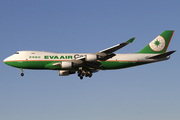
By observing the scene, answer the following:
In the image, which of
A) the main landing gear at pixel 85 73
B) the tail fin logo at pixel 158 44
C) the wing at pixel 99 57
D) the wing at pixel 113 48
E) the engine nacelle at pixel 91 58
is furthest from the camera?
the tail fin logo at pixel 158 44

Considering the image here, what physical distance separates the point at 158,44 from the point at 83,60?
1552 centimetres

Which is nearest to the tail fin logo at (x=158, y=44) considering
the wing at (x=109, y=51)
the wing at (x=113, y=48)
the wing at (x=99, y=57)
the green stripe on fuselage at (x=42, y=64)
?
the green stripe on fuselage at (x=42, y=64)

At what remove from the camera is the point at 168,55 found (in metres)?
49.5

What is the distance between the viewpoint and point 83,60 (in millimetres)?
46500

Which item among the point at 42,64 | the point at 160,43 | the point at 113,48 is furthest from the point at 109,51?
the point at 160,43

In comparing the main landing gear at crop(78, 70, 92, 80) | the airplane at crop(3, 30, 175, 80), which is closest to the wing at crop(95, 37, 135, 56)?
the airplane at crop(3, 30, 175, 80)

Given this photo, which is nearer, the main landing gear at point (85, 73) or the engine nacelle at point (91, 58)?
the engine nacelle at point (91, 58)

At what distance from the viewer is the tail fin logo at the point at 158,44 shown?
53.2 m

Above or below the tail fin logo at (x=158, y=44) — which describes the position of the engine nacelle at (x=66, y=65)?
below

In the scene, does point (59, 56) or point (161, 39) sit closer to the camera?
point (59, 56)

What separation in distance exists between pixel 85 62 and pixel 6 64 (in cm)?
1366

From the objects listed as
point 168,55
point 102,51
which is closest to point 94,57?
point 102,51

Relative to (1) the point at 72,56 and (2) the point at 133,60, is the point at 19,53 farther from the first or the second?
(2) the point at 133,60

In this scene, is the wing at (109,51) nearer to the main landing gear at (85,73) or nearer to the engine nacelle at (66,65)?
the engine nacelle at (66,65)
